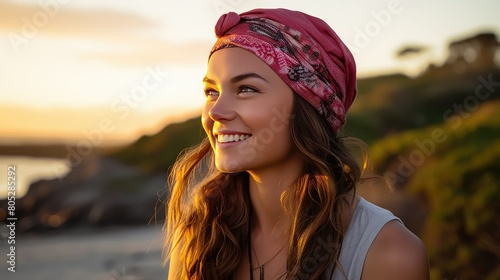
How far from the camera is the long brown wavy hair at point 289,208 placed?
9.41 feet

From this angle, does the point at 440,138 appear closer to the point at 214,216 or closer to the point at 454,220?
the point at 454,220

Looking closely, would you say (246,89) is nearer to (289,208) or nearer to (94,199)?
(289,208)

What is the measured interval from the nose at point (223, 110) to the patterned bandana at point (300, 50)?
23 centimetres

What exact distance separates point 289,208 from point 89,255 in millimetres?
5354

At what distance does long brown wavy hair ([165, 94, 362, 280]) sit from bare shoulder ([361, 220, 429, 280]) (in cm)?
15

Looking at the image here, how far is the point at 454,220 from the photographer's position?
18.1ft

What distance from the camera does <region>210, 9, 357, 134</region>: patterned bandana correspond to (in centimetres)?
285

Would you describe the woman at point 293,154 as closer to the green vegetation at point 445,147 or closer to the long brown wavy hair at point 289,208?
the long brown wavy hair at point 289,208

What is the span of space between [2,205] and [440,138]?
14.2 ft

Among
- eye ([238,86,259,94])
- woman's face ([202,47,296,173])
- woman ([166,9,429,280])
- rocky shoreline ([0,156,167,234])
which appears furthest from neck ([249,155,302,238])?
rocky shoreline ([0,156,167,234])

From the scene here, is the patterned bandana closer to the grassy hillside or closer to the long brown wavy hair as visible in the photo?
the long brown wavy hair

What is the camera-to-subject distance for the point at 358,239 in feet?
9.39

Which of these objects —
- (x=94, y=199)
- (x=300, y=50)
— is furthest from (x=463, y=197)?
(x=94, y=199)

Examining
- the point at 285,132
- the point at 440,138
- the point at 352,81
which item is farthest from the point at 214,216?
the point at 440,138
